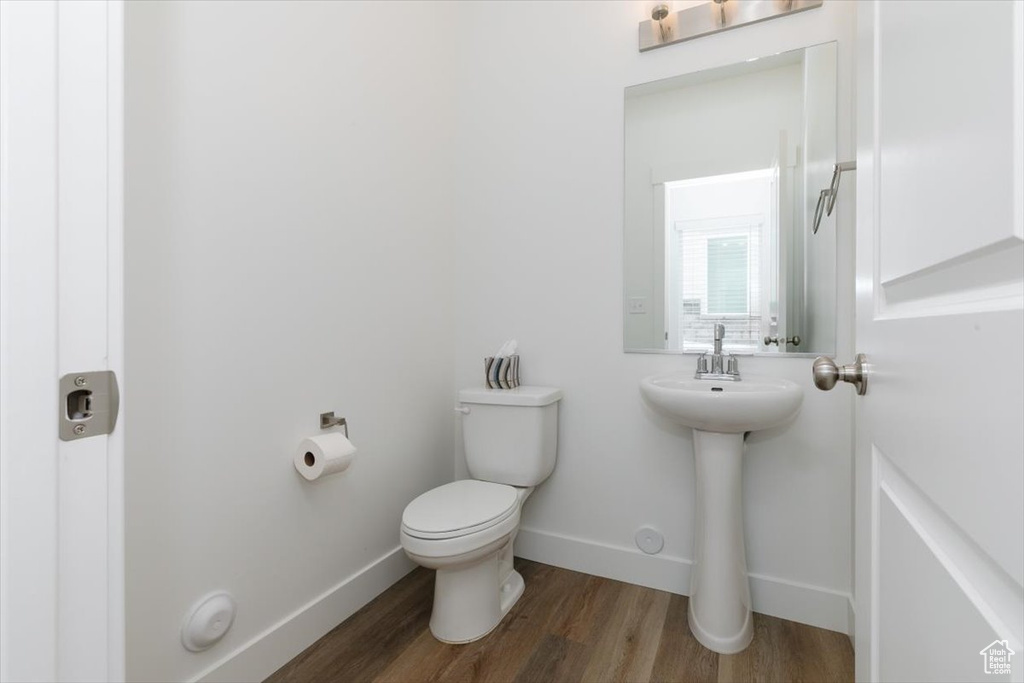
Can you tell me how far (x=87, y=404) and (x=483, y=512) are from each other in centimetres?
113

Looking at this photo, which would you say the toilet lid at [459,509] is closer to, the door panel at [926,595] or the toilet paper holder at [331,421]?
the toilet paper holder at [331,421]

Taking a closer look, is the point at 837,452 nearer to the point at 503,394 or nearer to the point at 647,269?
the point at 647,269

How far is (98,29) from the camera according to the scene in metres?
0.48

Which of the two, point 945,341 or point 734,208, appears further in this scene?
point 734,208

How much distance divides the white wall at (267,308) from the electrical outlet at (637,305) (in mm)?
880

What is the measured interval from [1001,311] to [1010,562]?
0.15m

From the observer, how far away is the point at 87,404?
480 millimetres

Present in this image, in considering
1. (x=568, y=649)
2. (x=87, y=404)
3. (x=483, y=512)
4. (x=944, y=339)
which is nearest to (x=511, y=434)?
(x=483, y=512)

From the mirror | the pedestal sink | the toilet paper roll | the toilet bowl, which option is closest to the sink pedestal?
the pedestal sink

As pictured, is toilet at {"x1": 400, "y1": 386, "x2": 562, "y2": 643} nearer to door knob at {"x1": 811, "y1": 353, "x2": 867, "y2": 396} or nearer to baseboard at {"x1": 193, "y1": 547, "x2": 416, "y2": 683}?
baseboard at {"x1": 193, "y1": 547, "x2": 416, "y2": 683}

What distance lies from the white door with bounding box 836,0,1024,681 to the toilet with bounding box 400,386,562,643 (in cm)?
100

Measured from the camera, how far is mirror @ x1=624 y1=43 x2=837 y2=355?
1.53 meters

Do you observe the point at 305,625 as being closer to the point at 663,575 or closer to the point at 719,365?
the point at 663,575

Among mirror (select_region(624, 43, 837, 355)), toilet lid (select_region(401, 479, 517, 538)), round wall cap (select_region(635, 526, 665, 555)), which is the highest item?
mirror (select_region(624, 43, 837, 355))
